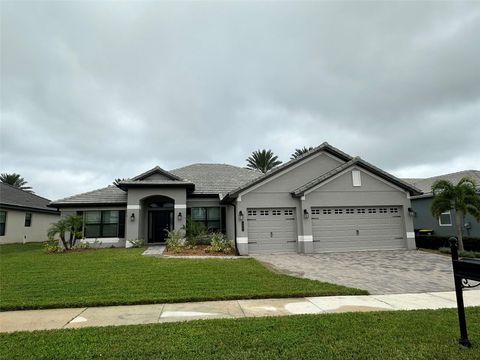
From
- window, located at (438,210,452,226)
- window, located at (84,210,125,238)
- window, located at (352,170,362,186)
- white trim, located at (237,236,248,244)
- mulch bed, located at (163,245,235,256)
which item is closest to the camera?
mulch bed, located at (163,245,235,256)

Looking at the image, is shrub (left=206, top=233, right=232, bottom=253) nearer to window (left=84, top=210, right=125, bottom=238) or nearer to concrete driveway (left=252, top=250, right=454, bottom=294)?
concrete driveway (left=252, top=250, right=454, bottom=294)

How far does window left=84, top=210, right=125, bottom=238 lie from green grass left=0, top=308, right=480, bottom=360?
49.1 feet

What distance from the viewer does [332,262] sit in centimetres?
1154

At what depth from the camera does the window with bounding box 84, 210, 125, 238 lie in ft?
60.5

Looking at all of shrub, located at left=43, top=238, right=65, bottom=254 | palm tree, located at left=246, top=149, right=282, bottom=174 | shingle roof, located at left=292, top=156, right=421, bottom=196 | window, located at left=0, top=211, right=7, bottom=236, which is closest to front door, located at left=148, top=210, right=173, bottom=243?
shrub, located at left=43, top=238, right=65, bottom=254

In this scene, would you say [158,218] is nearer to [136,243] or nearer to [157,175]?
[136,243]

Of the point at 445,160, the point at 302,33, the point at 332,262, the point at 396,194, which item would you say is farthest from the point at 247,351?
the point at 445,160

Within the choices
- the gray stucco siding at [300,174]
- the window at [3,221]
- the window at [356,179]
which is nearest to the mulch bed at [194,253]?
the gray stucco siding at [300,174]

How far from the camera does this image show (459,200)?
13.4m

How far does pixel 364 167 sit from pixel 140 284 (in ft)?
41.0

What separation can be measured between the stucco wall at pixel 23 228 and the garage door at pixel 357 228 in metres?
23.2

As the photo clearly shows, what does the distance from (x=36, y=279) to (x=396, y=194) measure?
632 inches

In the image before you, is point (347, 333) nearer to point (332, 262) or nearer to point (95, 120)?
point (332, 262)

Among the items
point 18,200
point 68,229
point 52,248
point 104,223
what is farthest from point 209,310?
point 18,200
